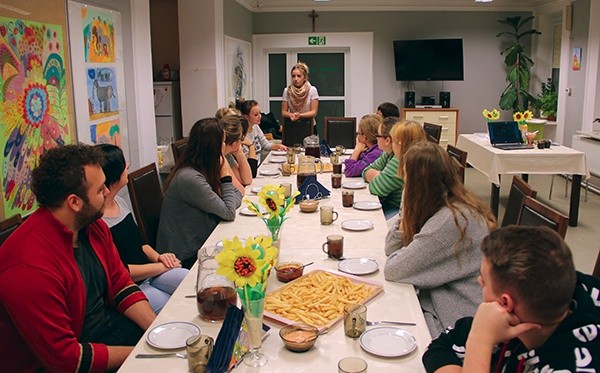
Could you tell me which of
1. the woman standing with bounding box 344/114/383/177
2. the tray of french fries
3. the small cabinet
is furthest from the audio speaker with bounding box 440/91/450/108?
the tray of french fries

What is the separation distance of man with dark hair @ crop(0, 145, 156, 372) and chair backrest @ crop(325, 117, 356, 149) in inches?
180

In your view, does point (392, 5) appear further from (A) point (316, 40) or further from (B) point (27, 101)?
(B) point (27, 101)

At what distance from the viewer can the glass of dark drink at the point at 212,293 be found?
1847 millimetres

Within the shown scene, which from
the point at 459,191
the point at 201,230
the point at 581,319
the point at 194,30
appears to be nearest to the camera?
the point at 581,319

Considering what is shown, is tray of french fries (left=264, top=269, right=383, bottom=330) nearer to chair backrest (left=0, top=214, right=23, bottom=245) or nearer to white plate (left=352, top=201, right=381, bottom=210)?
chair backrest (left=0, top=214, right=23, bottom=245)

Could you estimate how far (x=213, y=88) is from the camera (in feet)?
21.3

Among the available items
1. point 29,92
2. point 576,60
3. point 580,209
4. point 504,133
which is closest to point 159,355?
point 29,92

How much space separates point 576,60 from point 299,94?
3.75 m

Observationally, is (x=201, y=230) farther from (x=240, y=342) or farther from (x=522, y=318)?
(x=522, y=318)

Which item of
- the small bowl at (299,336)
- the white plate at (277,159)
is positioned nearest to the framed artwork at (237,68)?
the white plate at (277,159)

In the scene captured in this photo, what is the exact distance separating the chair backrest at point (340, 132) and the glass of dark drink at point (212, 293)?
477 cm

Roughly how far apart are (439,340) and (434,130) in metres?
4.47

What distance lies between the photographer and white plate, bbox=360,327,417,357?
1.62 meters

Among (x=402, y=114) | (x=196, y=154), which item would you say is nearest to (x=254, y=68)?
(x=402, y=114)
